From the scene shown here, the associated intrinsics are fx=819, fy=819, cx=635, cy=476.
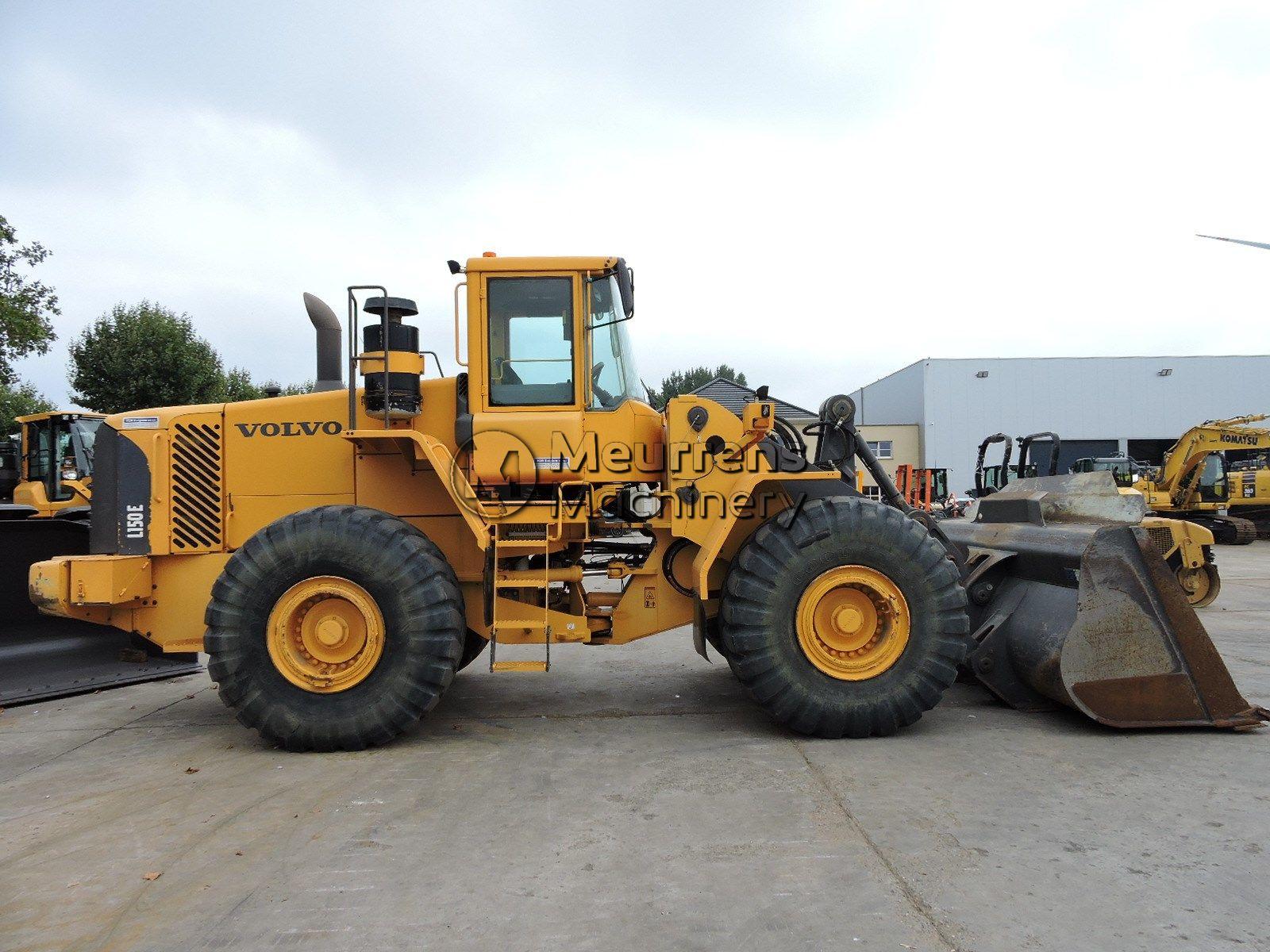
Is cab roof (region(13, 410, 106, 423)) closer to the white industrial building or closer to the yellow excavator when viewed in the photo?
the yellow excavator

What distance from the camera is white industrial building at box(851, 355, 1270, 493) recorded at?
3859 cm

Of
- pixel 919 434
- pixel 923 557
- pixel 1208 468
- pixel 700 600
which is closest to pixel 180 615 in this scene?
pixel 700 600

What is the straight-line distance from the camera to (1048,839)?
11.3 ft

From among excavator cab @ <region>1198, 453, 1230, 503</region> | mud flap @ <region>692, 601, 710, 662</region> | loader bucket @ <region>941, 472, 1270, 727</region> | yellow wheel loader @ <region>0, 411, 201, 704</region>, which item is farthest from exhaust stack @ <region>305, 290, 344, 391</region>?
excavator cab @ <region>1198, 453, 1230, 503</region>

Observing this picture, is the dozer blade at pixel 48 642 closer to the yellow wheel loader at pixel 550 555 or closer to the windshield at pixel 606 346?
the yellow wheel loader at pixel 550 555

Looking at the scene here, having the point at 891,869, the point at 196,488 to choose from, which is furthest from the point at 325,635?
the point at 891,869

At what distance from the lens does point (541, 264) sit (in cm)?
527

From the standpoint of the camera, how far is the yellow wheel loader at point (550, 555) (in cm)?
479

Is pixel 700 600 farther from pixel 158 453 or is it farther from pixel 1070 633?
pixel 158 453

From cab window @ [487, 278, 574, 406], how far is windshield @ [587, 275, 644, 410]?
5.8 inches

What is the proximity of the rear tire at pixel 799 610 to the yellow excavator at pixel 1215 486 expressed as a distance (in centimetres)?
1906

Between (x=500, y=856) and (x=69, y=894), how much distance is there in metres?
1.62

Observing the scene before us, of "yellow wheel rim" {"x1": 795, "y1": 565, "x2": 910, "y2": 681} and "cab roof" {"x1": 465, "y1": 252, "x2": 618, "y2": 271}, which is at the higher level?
"cab roof" {"x1": 465, "y1": 252, "x2": 618, "y2": 271}

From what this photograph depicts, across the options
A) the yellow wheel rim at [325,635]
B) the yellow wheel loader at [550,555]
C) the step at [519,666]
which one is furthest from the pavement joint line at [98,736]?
the step at [519,666]
